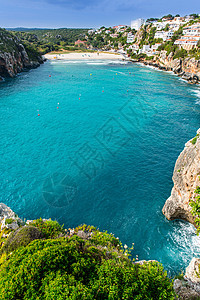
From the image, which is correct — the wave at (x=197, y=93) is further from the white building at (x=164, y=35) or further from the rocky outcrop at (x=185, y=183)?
the white building at (x=164, y=35)

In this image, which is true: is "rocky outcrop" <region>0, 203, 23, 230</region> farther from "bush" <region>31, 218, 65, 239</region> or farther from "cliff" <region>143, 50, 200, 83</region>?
"cliff" <region>143, 50, 200, 83</region>

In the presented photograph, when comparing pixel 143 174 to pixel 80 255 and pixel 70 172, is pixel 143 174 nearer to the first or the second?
pixel 70 172

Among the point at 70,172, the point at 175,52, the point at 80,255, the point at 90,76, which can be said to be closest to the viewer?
the point at 80,255

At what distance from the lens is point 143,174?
3056cm

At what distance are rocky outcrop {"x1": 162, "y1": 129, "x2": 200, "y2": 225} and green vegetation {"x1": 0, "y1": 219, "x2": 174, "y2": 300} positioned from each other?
968cm

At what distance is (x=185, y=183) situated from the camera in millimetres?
20500

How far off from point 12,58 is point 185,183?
112372 millimetres

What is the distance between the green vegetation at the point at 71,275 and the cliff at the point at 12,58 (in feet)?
331

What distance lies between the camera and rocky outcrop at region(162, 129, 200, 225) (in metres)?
19.1

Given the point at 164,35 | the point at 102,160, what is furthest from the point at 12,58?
the point at 164,35

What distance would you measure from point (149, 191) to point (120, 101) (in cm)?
4376

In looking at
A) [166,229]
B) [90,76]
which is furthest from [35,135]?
[90,76]

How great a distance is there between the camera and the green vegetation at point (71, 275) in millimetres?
10375

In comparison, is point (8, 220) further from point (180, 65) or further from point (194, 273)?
point (180, 65)
